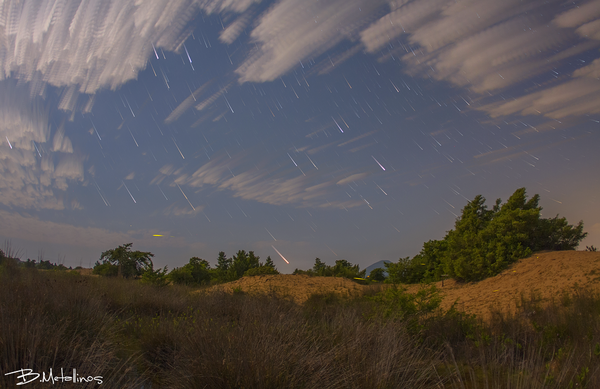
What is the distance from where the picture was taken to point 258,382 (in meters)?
3.82

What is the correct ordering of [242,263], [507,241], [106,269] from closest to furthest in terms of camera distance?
[507,241]
[106,269]
[242,263]

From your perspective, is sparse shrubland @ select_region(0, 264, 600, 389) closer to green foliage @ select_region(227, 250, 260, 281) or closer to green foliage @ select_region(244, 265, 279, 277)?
green foliage @ select_region(244, 265, 279, 277)

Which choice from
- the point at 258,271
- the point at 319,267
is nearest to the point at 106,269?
the point at 258,271

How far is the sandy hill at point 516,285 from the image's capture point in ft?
44.5

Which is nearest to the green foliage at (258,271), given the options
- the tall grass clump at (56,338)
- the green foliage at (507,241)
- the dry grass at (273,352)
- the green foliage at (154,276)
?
the green foliage at (154,276)

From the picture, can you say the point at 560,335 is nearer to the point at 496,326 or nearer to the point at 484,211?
the point at 496,326

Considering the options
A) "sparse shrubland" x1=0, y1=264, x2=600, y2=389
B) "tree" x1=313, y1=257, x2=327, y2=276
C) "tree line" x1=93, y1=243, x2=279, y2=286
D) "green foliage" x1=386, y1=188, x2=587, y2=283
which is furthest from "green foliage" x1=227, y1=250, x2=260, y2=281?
"sparse shrubland" x1=0, y1=264, x2=600, y2=389

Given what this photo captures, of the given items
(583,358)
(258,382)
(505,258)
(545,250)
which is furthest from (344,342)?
(545,250)

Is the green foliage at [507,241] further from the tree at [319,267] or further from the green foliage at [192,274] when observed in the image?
the green foliage at [192,274]

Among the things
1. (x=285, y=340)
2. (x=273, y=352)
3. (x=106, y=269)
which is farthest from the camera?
(x=106, y=269)

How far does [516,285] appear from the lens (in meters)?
15.4

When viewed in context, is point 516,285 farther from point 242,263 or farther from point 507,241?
point 242,263

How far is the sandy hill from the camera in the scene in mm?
13578

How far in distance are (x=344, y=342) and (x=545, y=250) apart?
19.4 m
